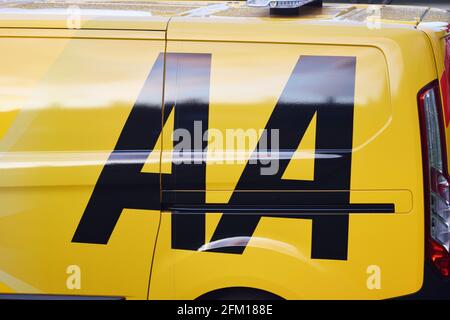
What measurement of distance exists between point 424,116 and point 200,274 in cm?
113

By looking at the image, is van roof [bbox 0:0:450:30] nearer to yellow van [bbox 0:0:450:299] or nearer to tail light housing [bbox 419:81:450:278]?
yellow van [bbox 0:0:450:299]

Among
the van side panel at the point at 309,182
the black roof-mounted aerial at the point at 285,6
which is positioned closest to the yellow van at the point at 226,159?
the van side panel at the point at 309,182

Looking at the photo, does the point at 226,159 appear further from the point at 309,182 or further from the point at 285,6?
the point at 285,6

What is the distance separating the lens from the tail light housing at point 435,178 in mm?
2924

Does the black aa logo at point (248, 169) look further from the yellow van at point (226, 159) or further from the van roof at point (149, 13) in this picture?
the van roof at point (149, 13)

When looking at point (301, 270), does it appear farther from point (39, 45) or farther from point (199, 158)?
point (39, 45)

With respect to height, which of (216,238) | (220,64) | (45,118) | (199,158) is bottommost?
(216,238)

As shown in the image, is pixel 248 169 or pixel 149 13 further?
pixel 149 13

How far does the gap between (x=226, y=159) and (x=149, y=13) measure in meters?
0.83

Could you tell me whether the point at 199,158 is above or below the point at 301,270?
above

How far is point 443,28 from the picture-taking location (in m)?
3.13

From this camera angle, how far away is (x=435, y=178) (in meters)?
2.96

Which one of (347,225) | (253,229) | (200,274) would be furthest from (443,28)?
(200,274)

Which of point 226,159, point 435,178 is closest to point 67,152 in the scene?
point 226,159
